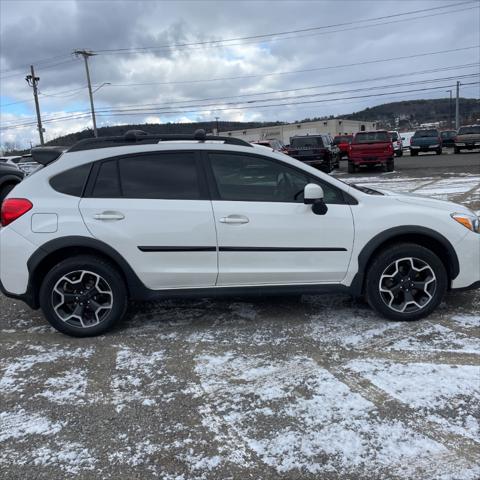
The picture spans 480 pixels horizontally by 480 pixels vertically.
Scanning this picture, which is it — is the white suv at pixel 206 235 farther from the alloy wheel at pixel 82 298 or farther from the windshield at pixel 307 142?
the windshield at pixel 307 142

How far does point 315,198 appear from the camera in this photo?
391cm

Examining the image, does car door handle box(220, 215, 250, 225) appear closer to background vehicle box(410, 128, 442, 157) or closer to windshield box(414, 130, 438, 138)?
background vehicle box(410, 128, 442, 157)

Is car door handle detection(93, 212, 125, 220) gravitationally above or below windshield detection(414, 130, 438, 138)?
below

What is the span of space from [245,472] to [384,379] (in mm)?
1293

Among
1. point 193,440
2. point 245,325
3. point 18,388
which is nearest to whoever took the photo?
point 193,440

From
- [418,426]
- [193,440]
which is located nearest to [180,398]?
[193,440]

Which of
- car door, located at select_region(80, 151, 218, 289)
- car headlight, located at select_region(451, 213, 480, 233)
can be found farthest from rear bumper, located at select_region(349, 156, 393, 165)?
car door, located at select_region(80, 151, 218, 289)

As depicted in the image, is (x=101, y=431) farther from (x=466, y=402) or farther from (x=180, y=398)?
(x=466, y=402)

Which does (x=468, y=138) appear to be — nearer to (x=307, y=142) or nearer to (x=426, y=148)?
(x=426, y=148)

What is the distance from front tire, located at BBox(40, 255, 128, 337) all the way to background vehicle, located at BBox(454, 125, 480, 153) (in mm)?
28902

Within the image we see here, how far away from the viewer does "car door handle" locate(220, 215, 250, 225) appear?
3.94m

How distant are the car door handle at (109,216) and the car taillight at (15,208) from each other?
1.91ft

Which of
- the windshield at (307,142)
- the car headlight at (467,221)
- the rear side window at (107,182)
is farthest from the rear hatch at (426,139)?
the rear side window at (107,182)

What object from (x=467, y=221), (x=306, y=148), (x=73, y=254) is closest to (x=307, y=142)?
(x=306, y=148)
